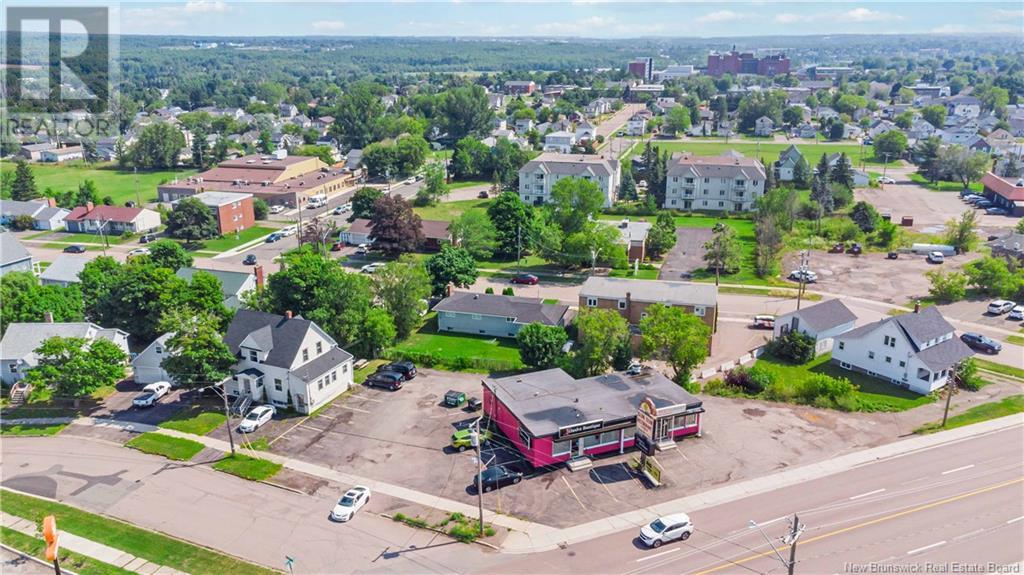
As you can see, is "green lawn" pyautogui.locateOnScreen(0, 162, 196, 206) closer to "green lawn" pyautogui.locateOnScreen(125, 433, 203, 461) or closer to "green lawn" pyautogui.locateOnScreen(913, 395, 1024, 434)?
"green lawn" pyautogui.locateOnScreen(125, 433, 203, 461)

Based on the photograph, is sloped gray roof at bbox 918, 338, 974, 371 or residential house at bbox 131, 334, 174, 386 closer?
sloped gray roof at bbox 918, 338, 974, 371

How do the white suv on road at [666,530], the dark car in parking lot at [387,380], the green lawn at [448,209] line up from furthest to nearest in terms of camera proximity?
the green lawn at [448,209] → the dark car in parking lot at [387,380] → the white suv on road at [666,530]

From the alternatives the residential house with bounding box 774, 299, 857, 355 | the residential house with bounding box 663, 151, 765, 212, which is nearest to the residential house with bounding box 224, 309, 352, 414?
the residential house with bounding box 774, 299, 857, 355

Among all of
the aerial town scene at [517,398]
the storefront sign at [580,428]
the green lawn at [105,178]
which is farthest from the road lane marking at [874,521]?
the green lawn at [105,178]

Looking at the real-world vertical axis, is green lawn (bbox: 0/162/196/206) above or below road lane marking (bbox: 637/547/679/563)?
above

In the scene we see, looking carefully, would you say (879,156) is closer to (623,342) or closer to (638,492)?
(623,342)

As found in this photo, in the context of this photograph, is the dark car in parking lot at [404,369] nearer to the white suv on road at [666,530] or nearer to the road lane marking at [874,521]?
the white suv on road at [666,530]

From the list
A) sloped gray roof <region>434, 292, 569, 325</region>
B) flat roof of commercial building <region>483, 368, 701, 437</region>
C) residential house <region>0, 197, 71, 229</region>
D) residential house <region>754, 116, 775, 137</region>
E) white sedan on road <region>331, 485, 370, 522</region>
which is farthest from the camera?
residential house <region>754, 116, 775, 137</region>

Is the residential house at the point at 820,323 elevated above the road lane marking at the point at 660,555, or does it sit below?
above
